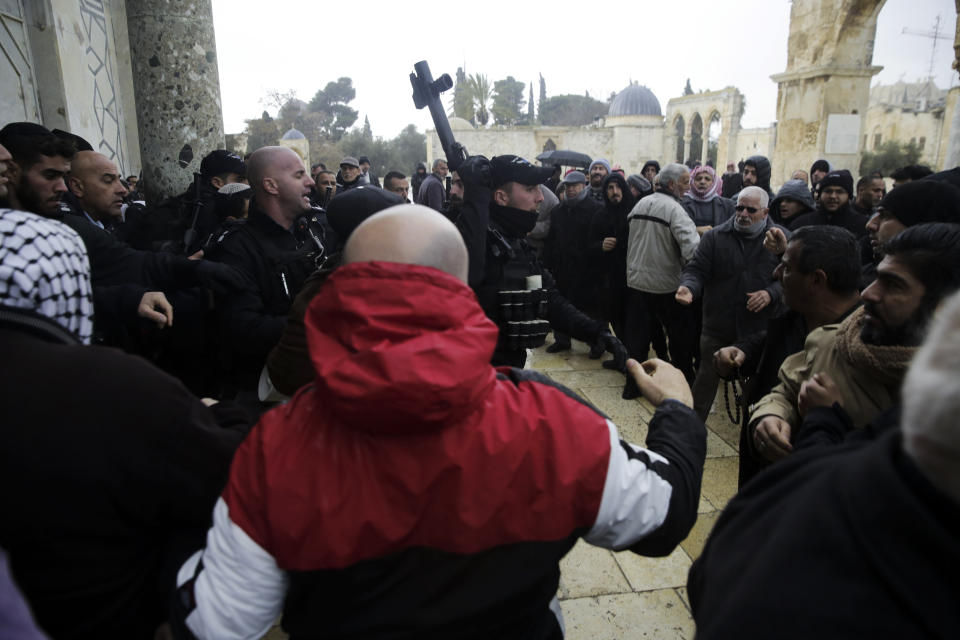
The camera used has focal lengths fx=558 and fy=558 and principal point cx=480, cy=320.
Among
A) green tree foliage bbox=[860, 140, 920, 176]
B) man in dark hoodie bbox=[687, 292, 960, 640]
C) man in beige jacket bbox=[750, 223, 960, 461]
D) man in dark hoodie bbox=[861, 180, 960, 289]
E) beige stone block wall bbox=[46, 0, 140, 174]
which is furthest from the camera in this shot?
green tree foliage bbox=[860, 140, 920, 176]

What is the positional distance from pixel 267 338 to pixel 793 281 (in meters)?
2.15

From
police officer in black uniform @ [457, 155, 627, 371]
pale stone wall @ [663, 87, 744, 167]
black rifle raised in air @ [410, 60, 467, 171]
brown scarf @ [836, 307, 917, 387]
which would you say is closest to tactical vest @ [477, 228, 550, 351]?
police officer in black uniform @ [457, 155, 627, 371]

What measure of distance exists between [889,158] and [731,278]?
34.1 meters

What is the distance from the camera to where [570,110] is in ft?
212

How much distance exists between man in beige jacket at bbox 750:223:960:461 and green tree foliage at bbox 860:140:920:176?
34.3m

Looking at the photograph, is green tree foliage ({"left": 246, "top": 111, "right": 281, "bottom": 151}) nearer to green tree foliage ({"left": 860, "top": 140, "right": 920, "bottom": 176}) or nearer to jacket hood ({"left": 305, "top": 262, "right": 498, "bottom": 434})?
green tree foliage ({"left": 860, "top": 140, "right": 920, "bottom": 176})

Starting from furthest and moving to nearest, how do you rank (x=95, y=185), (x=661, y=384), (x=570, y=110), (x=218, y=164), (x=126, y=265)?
(x=570, y=110) → (x=218, y=164) → (x=95, y=185) → (x=126, y=265) → (x=661, y=384)

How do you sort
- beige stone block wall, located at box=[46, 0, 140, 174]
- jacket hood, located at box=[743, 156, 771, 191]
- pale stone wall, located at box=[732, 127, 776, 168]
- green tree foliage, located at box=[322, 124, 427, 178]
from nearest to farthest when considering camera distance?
beige stone block wall, located at box=[46, 0, 140, 174] → jacket hood, located at box=[743, 156, 771, 191] → green tree foliage, located at box=[322, 124, 427, 178] → pale stone wall, located at box=[732, 127, 776, 168]

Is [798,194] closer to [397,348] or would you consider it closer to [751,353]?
[751,353]

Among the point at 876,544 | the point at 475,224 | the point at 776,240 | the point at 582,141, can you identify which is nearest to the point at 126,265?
the point at 475,224

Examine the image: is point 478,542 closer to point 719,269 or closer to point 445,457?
point 445,457

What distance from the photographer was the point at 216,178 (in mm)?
3824

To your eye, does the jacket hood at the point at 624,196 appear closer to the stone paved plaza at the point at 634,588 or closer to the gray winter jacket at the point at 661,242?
the gray winter jacket at the point at 661,242

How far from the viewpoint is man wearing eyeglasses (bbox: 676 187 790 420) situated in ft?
12.7
